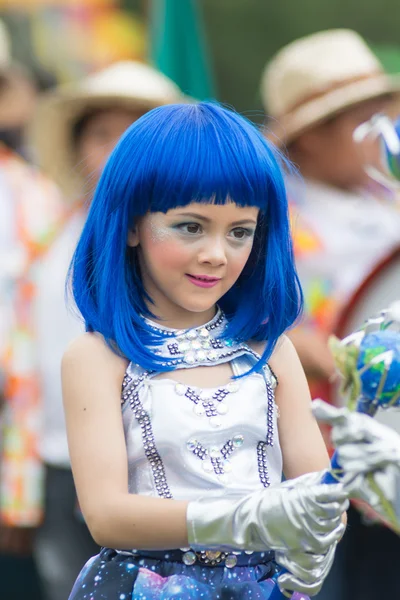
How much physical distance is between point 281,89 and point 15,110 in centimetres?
158

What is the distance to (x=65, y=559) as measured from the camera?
4.47m

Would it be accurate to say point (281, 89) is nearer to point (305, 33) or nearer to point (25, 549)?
point (25, 549)

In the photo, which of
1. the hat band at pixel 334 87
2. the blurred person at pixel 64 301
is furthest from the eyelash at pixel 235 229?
the hat band at pixel 334 87

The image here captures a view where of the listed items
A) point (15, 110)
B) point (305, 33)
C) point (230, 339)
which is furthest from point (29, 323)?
point (305, 33)

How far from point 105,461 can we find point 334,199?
2679mm

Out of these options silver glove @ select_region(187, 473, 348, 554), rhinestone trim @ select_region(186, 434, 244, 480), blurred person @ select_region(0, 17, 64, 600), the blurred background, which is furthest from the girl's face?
the blurred background

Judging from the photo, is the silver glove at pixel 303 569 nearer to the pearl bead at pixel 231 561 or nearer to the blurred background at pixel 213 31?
the pearl bead at pixel 231 561

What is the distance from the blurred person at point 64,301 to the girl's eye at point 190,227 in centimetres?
195

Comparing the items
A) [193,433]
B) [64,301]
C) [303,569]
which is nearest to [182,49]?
[64,301]

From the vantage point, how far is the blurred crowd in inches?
176

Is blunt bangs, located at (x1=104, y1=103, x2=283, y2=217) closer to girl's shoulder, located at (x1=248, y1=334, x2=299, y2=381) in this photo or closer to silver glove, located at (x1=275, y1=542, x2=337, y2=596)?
girl's shoulder, located at (x1=248, y1=334, x2=299, y2=381)

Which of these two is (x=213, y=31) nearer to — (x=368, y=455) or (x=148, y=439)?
(x=148, y=439)

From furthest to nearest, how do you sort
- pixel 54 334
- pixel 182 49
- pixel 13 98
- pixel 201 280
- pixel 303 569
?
pixel 182 49 < pixel 13 98 < pixel 54 334 < pixel 201 280 < pixel 303 569

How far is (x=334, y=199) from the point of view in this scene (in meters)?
4.73
